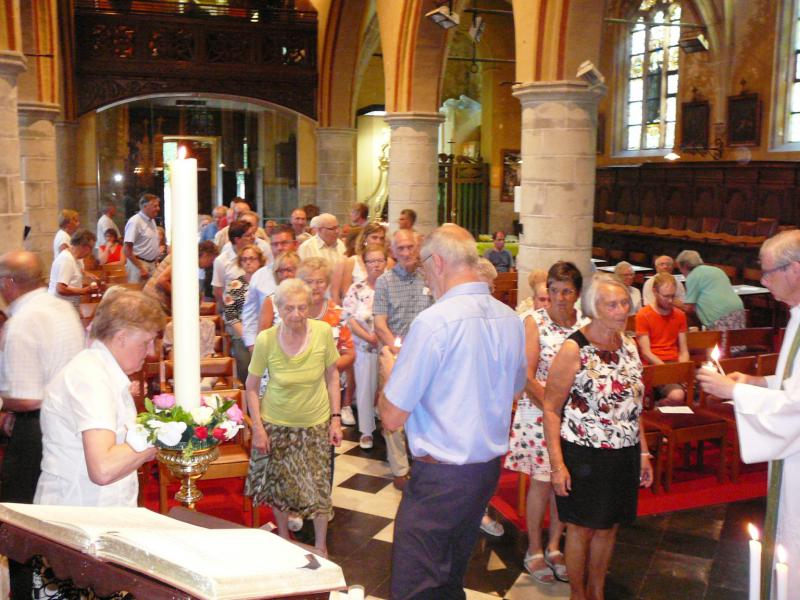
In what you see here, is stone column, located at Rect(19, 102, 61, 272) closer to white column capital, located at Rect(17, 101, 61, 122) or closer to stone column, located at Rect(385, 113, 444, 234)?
→ white column capital, located at Rect(17, 101, 61, 122)

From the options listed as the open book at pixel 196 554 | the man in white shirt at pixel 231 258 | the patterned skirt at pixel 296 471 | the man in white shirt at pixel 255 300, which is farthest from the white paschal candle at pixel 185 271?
the man in white shirt at pixel 231 258

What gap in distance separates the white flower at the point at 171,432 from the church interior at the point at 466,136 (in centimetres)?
263

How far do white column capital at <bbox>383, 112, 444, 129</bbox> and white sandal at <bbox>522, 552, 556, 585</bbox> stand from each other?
26.4 ft

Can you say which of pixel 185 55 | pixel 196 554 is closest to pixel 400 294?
pixel 196 554

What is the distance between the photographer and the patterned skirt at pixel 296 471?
428 cm

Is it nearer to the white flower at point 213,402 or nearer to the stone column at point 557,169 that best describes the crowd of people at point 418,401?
the white flower at point 213,402

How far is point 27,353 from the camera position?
3.62 metres

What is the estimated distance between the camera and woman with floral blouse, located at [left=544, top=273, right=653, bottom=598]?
3.58m

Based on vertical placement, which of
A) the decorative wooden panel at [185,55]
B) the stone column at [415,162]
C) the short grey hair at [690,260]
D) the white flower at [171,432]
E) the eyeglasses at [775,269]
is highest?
the decorative wooden panel at [185,55]

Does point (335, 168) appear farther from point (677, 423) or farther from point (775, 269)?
point (775, 269)

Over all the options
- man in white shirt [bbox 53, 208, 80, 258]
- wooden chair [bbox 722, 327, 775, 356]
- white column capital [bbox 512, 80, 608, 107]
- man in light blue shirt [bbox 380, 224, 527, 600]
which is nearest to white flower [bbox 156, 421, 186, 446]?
man in light blue shirt [bbox 380, 224, 527, 600]

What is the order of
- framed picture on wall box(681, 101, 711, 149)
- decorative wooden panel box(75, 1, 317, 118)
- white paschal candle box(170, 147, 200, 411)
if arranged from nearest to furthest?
1. white paschal candle box(170, 147, 200, 411)
2. decorative wooden panel box(75, 1, 317, 118)
3. framed picture on wall box(681, 101, 711, 149)

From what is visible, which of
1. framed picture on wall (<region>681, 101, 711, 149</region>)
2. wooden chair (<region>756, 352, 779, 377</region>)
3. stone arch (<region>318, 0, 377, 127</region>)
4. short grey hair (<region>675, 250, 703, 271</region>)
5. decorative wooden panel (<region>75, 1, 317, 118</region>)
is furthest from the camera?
framed picture on wall (<region>681, 101, 711, 149</region>)

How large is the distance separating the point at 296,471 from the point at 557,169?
176 inches
